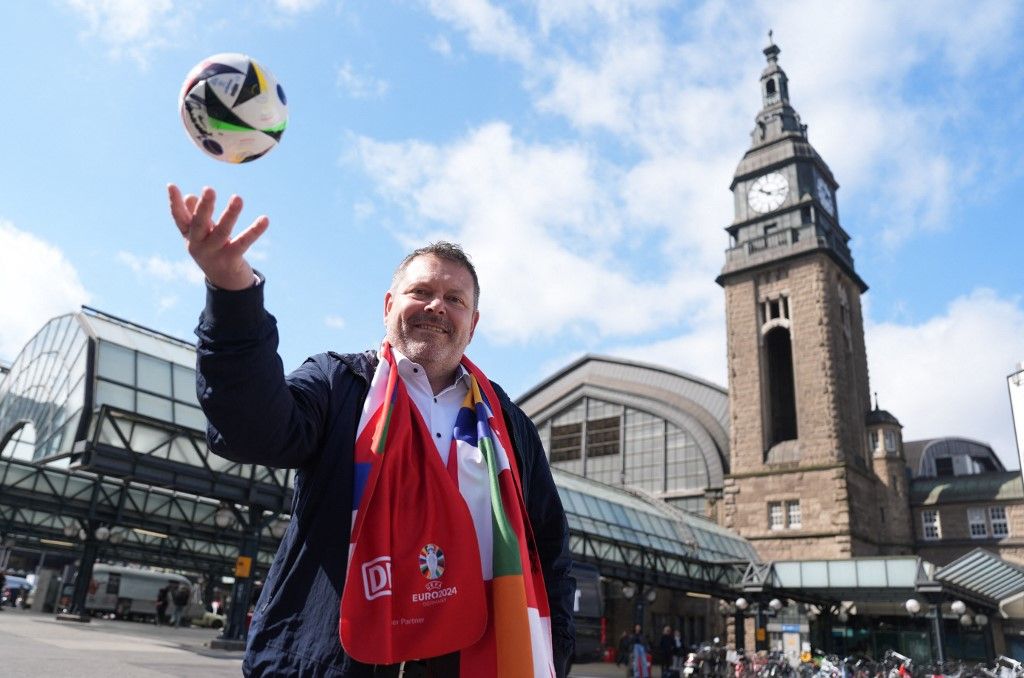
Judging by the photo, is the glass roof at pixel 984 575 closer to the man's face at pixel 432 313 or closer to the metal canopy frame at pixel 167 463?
the metal canopy frame at pixel 167 463

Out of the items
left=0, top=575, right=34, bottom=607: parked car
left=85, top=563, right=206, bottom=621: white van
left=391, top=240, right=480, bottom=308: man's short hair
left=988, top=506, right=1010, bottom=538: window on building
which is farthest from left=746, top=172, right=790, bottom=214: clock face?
left=0, top=575, right=34, bottom=607: parked car

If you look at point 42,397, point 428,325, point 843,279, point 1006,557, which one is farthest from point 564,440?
point 428,325

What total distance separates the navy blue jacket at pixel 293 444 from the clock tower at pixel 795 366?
3668 centimetres

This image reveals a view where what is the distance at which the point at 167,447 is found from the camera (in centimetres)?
1625

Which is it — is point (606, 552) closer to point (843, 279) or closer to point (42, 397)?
point (42, 397)

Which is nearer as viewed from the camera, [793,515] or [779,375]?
[793,515]

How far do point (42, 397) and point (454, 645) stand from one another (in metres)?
20.3

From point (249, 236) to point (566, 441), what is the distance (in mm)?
49165

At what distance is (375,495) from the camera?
1.99 metres

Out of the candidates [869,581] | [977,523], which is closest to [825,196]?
[977,523]

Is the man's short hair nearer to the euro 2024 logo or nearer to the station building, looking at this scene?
the euro 2024 logo

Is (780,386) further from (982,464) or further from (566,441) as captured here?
(982,464)

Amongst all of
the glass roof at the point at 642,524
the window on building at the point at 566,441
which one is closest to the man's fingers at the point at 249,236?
the glass roof at the point at 642,524

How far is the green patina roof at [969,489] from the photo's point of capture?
3662 cm
